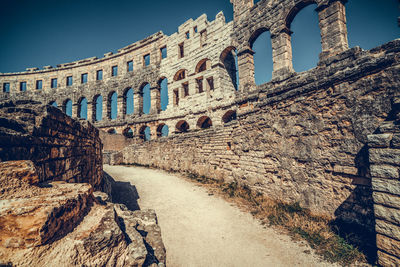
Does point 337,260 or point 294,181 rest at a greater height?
point 294,181

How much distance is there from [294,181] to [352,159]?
141cm

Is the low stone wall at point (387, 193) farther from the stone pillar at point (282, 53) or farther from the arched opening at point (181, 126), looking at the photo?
the arched opening at point (181, 126)

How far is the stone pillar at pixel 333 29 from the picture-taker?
26.0 feet

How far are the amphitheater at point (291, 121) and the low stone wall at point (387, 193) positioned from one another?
0.01 meters

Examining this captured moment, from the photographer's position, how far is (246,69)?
11617mm

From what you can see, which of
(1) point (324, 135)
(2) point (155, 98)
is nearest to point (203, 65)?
(2) point (155, 98)

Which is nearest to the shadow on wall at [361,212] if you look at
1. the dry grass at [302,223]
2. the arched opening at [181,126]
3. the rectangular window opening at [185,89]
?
the dry grass at [302,223]

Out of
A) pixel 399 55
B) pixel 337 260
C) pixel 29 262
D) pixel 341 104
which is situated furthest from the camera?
pixel 341 104

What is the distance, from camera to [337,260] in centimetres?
293

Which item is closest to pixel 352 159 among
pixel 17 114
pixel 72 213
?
pixel 72 213

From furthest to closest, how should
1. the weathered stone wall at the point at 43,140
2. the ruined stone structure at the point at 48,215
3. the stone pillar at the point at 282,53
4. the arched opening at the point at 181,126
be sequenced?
the arched opening at the point at 181,126
the stone pillar at the point at 282,53
the weathered stone wall at the point at 43,140
the ruined stone structure at the point at 48,215

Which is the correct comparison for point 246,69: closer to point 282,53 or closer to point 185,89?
point 282,53

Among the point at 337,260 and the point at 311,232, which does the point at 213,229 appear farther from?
the point at 337,260

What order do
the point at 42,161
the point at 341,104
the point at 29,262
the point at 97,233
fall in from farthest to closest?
the point at 341,104 < the point at 42,161 < the point at 97,233 < the point at 29,262
